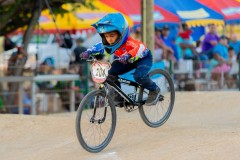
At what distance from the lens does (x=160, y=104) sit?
8773 mm

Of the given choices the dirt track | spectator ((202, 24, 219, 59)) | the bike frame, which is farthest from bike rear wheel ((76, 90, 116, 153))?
spectator ((202, 24, 219, 59))

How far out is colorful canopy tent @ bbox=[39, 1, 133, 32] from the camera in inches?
615

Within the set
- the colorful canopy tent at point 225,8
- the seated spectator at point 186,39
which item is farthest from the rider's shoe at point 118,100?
the seated spectator at point 186,39

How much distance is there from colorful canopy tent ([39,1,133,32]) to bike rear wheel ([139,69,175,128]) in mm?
6478

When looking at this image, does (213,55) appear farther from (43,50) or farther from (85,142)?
(85,142)

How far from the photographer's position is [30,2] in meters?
14.7

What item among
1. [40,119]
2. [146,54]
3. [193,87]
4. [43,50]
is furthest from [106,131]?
[43,50]

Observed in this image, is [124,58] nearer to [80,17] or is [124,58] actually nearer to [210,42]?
[80,17]

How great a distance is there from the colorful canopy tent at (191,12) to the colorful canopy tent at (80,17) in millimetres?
1638

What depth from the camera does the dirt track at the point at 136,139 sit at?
7039mm

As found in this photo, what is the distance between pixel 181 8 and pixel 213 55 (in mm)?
1539

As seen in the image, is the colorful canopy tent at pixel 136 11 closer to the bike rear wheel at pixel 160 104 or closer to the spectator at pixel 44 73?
the spectator at pixel 44 73

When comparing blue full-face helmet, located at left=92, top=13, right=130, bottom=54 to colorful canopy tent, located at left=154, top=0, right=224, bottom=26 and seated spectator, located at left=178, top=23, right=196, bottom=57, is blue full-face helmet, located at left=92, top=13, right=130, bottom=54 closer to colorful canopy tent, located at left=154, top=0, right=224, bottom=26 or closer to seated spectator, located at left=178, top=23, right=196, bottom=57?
colorful canopy tent, located at left=154, top=0, right=224, bottom=26

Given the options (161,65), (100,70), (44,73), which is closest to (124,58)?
(100,70)
